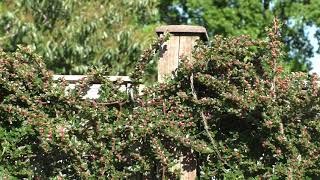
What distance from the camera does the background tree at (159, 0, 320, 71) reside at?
21.8 metres

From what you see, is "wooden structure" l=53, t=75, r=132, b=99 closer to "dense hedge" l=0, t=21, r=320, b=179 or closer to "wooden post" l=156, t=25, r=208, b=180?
"dense hedge" l=0, t=21, r=320, b=179

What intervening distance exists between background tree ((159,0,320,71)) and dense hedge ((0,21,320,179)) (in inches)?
680

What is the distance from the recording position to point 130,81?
4.23 metres

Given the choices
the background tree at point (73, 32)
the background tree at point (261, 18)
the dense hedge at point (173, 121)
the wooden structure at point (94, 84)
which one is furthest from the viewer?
the background tree at point (261, 18)

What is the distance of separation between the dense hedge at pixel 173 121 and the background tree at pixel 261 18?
17.3 metres

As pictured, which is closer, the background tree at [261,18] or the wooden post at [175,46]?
the wooden post at [175,46]

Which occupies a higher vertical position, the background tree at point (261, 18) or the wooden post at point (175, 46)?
the wooden post at point (175, 46)

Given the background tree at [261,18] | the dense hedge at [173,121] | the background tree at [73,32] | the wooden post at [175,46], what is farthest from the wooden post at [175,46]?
the background tree at [261,18]

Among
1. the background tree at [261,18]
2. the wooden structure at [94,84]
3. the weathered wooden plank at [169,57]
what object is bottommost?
the background tree at [261,18]

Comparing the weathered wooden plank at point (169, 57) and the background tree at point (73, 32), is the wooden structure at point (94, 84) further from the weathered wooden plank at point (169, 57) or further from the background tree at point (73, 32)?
the background tree at point (73, 32)

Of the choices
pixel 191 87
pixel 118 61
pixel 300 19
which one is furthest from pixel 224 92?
pixel 300 19

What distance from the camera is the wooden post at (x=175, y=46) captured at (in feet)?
14.1

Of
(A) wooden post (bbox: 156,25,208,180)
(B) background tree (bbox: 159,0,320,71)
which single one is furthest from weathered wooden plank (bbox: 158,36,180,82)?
(B) background tree (bbox: 159,0,320,71)

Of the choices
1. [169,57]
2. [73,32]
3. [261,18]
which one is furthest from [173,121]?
[261,18]
